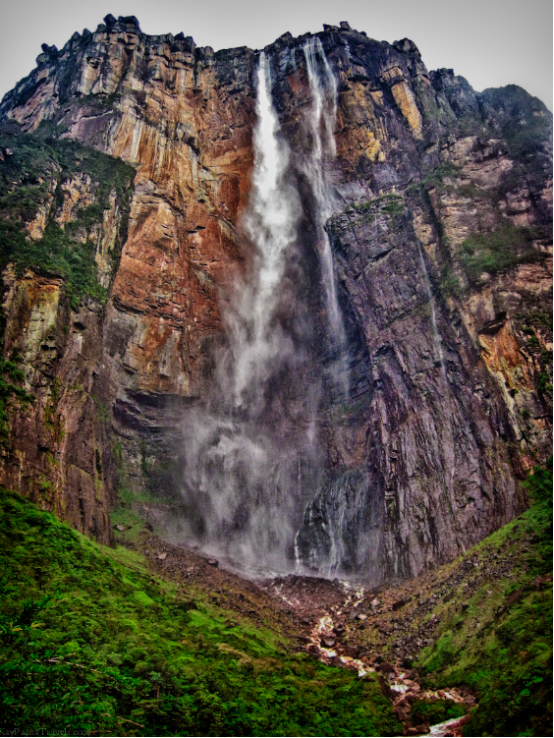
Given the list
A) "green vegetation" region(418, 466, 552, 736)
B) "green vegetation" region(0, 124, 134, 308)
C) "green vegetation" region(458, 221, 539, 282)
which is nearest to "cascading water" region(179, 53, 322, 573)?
"green vegetation" region(0, 124, 134, 308)

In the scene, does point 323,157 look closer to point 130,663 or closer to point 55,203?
point 55,203

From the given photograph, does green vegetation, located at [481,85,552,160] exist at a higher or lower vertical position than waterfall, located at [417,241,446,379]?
higher

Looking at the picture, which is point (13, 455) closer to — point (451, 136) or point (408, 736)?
point (408, 736)

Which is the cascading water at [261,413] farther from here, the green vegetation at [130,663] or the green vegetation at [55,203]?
the green vegetation at [130,663]

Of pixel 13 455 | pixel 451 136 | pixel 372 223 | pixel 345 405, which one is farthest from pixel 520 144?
pixel 13 455

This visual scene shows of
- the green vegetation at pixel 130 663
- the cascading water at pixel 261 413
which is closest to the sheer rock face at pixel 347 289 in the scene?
the cascading water at pixel 261 413

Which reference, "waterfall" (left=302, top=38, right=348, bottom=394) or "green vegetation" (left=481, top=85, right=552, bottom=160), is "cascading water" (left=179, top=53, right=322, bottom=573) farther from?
"green vegetation" (left=481, top=85, right=552, bottom=160)

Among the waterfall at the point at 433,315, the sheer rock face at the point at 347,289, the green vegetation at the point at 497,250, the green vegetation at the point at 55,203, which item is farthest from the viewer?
the waterfall at the point at 433,315
